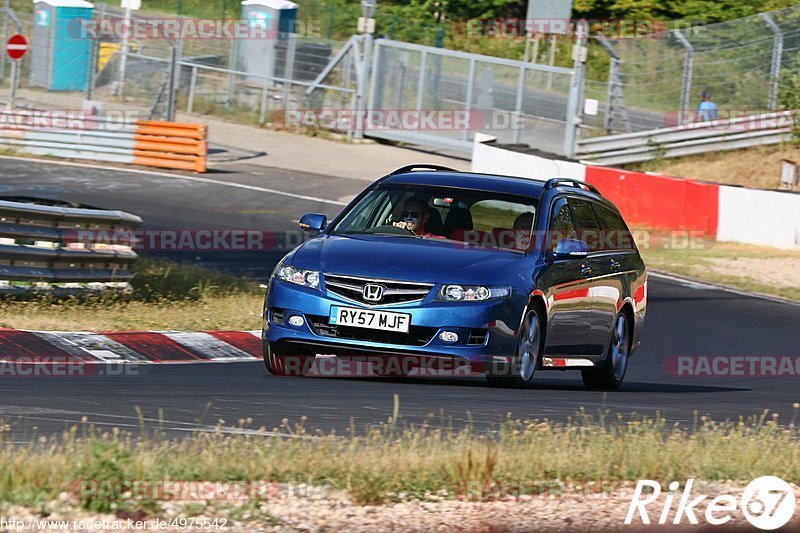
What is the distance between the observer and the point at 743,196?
80.8ft

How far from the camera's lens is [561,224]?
37.1 ft

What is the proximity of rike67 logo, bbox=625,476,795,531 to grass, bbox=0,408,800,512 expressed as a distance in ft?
0.58

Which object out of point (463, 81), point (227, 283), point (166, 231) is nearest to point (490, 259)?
point (227, 283)

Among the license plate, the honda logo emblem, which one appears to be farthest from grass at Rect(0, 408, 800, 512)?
the honda logo emblem

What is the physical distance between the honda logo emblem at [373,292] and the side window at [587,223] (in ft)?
8.19

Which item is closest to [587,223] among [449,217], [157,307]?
[449,217]

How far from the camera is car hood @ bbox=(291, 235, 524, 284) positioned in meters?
9.76

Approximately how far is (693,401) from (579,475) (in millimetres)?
4518

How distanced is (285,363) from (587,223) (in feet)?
9.52

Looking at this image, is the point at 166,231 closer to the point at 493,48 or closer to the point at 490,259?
the point at 490,259

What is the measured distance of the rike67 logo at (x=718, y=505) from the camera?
6.25m

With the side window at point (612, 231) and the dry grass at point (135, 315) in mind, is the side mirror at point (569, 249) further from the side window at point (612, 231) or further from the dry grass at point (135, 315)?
the dry grass at point (135, 315)
